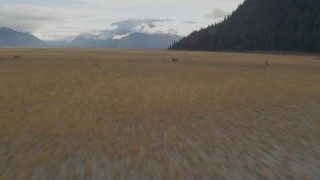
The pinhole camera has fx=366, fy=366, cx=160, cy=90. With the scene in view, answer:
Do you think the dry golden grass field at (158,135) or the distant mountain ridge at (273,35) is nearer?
the dry golden grass field at (158,135)

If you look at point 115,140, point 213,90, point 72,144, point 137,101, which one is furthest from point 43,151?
point 213,90

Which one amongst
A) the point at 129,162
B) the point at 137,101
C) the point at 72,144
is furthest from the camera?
the point at 137,101

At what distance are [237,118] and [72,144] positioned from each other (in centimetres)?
812

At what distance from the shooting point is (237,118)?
1705 cm

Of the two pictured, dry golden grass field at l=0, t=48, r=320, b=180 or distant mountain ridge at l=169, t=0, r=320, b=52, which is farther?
distant mountain ridge at l=169, t=0, r=320, b=52

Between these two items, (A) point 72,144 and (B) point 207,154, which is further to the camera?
(A) point 72,144

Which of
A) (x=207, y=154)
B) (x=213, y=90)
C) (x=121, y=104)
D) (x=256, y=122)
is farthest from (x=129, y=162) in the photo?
(x=213, y=90)

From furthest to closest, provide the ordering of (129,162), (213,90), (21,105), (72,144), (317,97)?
(213,90) → (317,97) → (21,105) → (72,144) → (129,162)

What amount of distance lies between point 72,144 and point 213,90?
1616cm

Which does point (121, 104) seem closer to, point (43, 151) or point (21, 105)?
point (21, 105)

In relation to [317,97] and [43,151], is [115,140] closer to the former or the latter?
[43,151]

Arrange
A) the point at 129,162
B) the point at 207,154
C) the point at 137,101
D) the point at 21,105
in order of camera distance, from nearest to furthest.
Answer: the point at 129,162 < the point at 207,154 < the point at 21,105 < the point at 137,101

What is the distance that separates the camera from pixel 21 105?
64.0 ft

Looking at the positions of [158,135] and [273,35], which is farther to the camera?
[273,35]
